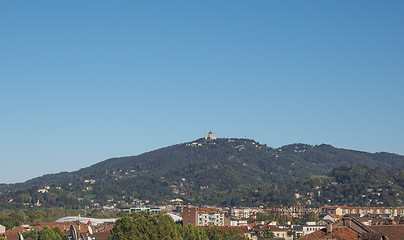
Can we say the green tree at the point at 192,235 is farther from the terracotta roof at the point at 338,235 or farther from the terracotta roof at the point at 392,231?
the terracotta roof at the point at 338,235

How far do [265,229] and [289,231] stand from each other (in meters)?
8.72

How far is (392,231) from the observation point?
2196 inches

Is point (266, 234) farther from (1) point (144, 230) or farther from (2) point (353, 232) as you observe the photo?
(2) point (353, 232)

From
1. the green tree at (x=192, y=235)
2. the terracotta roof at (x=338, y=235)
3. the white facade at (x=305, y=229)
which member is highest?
the white facade at (x=305, y=229)

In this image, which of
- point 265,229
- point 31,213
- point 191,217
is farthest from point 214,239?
point 31,213

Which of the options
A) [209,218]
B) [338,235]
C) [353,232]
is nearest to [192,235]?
[353,232]

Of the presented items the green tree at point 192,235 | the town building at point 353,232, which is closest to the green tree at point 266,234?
the green tree at point 192,235

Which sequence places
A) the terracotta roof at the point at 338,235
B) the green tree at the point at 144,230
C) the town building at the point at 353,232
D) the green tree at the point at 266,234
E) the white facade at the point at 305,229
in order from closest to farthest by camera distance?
1. the town building at the point at 353,232
2. the terracotta roof at the point at 338,235
3. the green tree at the point at 144,230
4. the green tree at the point at 266,234
5. the white facade at the point at 305,229

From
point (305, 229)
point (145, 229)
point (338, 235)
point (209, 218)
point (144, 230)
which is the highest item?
point (209, 218)

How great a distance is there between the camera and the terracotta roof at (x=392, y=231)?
5410 centimetres

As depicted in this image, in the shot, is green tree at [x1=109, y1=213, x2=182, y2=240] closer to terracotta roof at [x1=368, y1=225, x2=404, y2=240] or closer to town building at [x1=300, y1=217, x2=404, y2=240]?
town building at [x1=300, y1=217, x2=404, y2=240]

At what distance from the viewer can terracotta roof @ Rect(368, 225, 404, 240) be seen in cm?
5410

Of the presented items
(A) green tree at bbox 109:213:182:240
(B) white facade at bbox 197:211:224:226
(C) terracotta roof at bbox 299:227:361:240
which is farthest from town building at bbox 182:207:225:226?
(C) terracotta roof at bbox 299:227:361:240

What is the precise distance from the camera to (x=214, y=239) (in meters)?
103
